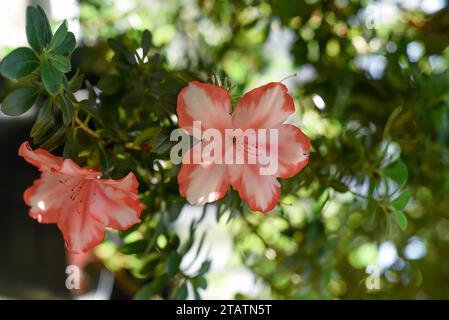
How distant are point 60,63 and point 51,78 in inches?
0.5

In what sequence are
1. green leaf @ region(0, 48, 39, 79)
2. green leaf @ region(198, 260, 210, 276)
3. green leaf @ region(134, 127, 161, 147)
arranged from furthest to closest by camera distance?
green leaf @ region(198, 260, 210, 276)
green leaf @ region(134, 127, 161, 147)
green leaf @ region(0, 48, 39, 79)

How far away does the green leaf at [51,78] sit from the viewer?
0.39 metres

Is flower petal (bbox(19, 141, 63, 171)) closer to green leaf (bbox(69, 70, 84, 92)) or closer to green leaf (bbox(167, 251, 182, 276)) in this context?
green leaf (bbox(69, 70, 84, 92))

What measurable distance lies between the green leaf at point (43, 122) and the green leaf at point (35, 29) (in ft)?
0.14

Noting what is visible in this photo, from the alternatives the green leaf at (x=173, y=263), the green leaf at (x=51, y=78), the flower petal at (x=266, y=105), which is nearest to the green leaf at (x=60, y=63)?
the green leaf at (x=51, y=78)

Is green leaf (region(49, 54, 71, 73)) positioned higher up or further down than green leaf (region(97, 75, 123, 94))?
higher up

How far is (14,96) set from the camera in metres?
0.42

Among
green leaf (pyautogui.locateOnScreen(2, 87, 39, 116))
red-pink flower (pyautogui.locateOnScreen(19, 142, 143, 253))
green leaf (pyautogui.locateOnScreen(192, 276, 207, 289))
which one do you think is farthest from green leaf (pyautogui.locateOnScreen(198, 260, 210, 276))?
green leaf (pyautogui.locateOnScreen(2, 87, 39, 116))

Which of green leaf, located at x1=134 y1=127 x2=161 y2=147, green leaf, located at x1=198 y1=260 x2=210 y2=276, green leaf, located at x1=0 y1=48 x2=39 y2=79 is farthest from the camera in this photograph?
green leaf, located at x1=198 y1=260 x2=210 y2=276

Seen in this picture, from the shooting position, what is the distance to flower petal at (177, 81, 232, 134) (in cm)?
42
